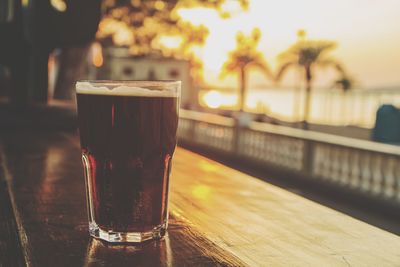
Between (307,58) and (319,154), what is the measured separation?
13.0 meters

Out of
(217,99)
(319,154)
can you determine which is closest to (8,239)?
(319,154)

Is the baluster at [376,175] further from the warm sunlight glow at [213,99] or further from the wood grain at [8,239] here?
the warm sunlight glow at [213,99]

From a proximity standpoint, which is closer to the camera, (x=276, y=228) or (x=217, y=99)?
(x=276, y=228)

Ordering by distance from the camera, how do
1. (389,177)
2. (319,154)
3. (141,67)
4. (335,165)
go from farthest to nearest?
(141,67) → (319,154) → (335,165) → (389,177)

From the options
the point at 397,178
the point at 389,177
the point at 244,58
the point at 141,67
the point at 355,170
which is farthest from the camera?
the point at 141,67

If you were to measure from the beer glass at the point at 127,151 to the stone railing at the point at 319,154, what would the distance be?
6.31 meters

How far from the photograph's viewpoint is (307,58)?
806 inches

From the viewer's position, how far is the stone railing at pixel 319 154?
6746mm

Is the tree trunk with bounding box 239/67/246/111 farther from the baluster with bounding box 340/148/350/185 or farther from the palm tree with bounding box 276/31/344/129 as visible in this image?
the baluster with bounding box 340/148/350/185

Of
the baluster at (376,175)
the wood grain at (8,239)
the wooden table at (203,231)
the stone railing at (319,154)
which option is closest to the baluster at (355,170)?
the stone railing at (319,154)

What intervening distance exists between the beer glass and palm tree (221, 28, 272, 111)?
26785 mm

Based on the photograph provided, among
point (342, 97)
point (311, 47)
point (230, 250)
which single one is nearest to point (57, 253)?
point (230, 250)

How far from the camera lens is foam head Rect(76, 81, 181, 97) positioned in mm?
715

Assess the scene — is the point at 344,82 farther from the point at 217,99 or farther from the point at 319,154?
the point at 319,154
